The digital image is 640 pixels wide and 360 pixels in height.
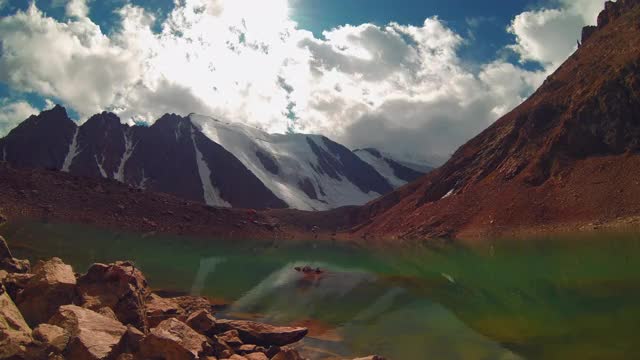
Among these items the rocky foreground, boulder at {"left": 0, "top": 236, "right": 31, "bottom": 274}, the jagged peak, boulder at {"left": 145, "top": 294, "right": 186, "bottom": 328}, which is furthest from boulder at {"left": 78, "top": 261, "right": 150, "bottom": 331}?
the jagged peak

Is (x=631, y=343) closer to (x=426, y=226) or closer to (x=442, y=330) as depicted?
(x=442, y=330)

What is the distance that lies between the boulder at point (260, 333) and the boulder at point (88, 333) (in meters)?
6.24

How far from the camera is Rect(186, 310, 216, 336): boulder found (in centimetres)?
1908

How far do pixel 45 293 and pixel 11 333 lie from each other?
4809 millimetres

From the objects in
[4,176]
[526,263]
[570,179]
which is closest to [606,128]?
[570,179]

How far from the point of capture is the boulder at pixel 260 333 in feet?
65.1

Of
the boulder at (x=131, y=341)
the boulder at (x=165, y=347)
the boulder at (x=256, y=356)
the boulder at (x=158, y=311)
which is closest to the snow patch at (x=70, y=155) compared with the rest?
the boulder at (x=158, y=311)

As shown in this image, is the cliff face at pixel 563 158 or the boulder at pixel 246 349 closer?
the boulder at pixel 246 349

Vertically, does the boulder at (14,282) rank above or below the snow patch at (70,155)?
below

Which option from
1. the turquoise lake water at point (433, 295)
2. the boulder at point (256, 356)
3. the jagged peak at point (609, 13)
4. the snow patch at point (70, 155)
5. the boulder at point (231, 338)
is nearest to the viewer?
the boulder at point (256, 356)

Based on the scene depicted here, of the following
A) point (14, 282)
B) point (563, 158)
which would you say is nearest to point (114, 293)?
point (14, 282)

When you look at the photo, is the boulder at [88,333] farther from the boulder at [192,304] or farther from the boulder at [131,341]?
the boulder at [192,304]

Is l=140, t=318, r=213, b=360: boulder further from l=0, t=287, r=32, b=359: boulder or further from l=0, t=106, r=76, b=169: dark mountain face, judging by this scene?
l=0, t=106, r=76, b=169: dark mountain face

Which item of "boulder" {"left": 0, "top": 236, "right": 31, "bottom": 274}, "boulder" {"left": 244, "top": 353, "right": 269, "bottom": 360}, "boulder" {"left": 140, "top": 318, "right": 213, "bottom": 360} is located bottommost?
"boulder" {"left": 244, "top": 353, "right": 269, "bottom": 360}
